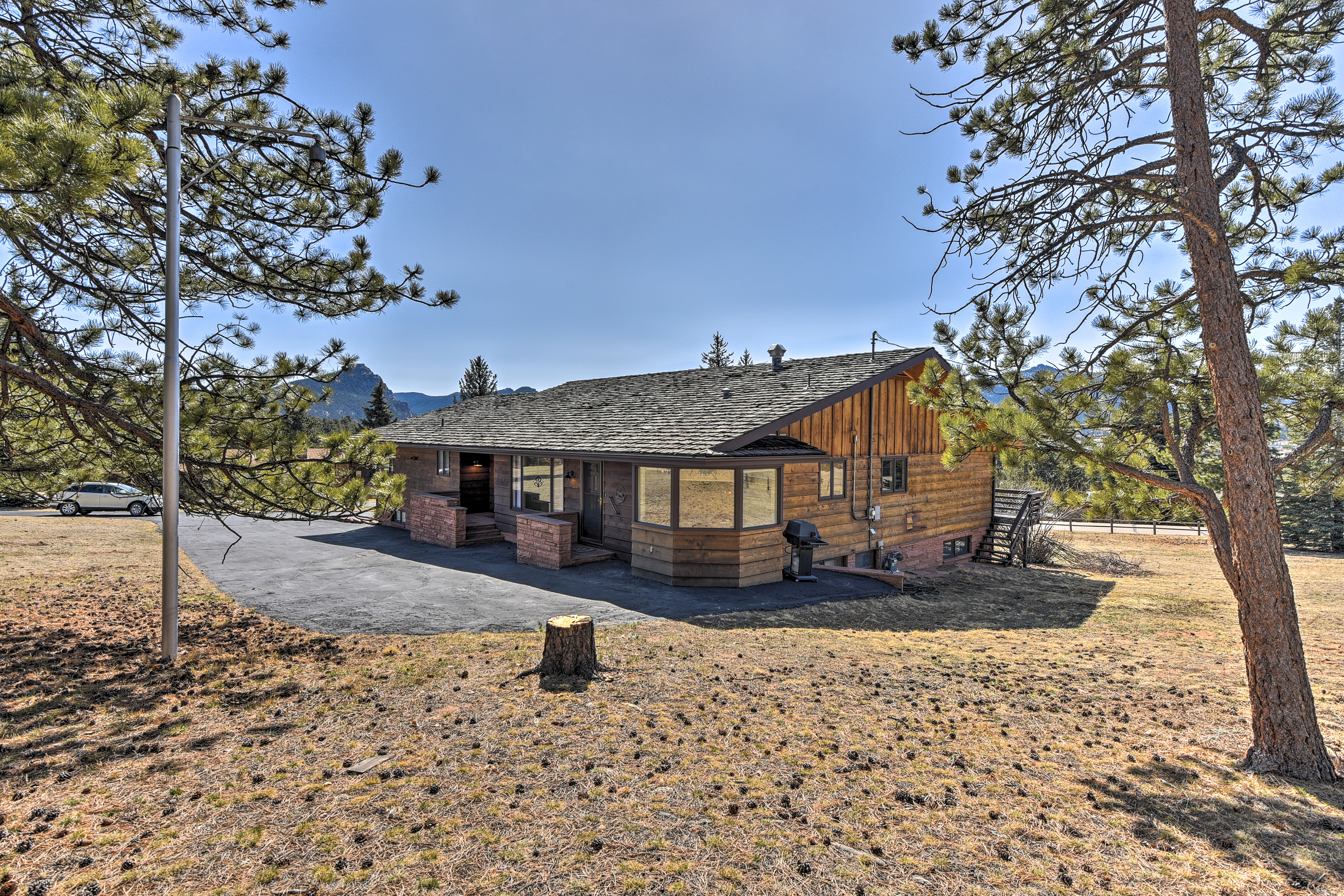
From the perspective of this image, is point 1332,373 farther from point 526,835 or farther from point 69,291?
point 69,291

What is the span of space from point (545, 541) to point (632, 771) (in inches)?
354

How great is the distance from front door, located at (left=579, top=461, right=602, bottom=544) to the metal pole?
8.79m

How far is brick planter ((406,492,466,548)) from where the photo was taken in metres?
15.1

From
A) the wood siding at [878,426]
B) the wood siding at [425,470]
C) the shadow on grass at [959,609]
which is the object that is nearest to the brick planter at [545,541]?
the shadow on grass at [959,609]

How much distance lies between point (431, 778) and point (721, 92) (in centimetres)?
1338

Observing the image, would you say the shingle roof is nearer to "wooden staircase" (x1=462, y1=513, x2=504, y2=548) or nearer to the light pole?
"wooden staircase" (x1=462, y1=513, x2=504, y2=548)

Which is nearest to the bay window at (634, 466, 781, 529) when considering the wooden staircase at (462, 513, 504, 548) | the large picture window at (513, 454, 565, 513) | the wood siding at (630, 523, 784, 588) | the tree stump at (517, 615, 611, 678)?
the wood siding at (630, 523, 784, 588)

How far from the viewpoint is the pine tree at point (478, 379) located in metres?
55.2

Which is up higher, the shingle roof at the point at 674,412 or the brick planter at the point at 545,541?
the shingle roof at the point at 674,412

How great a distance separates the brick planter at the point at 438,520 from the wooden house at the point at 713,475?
5 centimetres

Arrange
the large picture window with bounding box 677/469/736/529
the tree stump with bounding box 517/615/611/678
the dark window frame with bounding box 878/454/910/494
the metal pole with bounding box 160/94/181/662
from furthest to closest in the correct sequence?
the dark window frame with bounding box 878/454/910/494, the large picture window with bounding box 677/469/736/529, the tree stump with bounding box 517/615/611/678, the metal pole with bounding box 160/94/181/662

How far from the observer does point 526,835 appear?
3113mm

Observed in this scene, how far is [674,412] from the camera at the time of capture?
13906 millimetres

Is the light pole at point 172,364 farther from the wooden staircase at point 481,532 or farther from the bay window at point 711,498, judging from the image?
the wooden staircase at point 481,532
